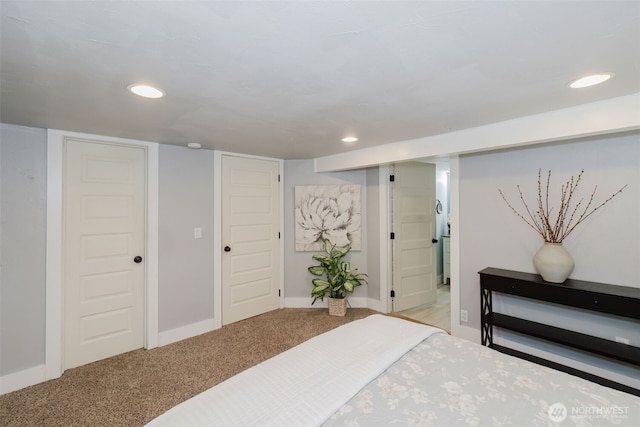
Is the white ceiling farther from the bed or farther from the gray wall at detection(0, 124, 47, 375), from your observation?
the bed

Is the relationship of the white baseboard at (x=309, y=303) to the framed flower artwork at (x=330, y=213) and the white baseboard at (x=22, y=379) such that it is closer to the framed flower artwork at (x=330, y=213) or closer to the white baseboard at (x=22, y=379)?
the framed flower artwork at (x=330, y=213)

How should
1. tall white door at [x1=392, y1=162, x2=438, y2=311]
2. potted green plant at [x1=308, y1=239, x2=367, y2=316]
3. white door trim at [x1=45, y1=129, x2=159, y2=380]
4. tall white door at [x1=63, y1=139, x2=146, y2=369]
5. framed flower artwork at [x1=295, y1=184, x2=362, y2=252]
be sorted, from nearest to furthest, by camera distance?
1. white door trim at [x1=45, y1=129, x2=159, y2=380]
2. tall white door at [x1=63, y1=139, x2=146, y2=369]
3. potted green plant at [x1=308, y1=239, x2=367, y2=316]
4. tall white door at [x1=392, y1=162, x2=438, y2=311]
5. framed flower artwork at [x1=295, y1=184, x2=362, y2=252]

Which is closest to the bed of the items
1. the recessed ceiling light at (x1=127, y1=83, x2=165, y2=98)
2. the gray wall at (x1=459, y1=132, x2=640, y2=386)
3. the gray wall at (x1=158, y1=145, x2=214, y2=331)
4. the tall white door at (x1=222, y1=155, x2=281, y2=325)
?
Result: the gray wall at (x1=459, y1=132, x2=640, y2=386)

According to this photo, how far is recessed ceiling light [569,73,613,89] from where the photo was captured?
147 cm

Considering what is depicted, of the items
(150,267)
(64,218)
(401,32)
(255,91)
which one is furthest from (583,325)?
(64,218)

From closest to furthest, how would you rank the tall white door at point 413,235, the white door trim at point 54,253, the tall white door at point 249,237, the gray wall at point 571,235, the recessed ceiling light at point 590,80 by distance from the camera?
1. the recessed ceiling light at point 590,80
2. the gray wall at point 571,235
3. the white door trim at point 54,253
4. the tall white door at point 249,237
5. the tall white door at point 413,235

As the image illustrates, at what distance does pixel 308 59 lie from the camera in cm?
128

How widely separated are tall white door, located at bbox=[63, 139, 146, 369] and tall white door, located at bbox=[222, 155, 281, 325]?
2.89 feet

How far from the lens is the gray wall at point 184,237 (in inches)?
116

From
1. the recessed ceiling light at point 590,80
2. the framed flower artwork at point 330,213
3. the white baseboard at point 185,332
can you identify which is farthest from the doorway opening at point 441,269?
the recessed ceiling light at point 590,80

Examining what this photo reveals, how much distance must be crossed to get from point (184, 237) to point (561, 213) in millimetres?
3531

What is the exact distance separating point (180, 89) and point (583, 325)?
3.31 meters

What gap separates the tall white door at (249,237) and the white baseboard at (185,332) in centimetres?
19

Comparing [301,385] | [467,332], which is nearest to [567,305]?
[467,332]
